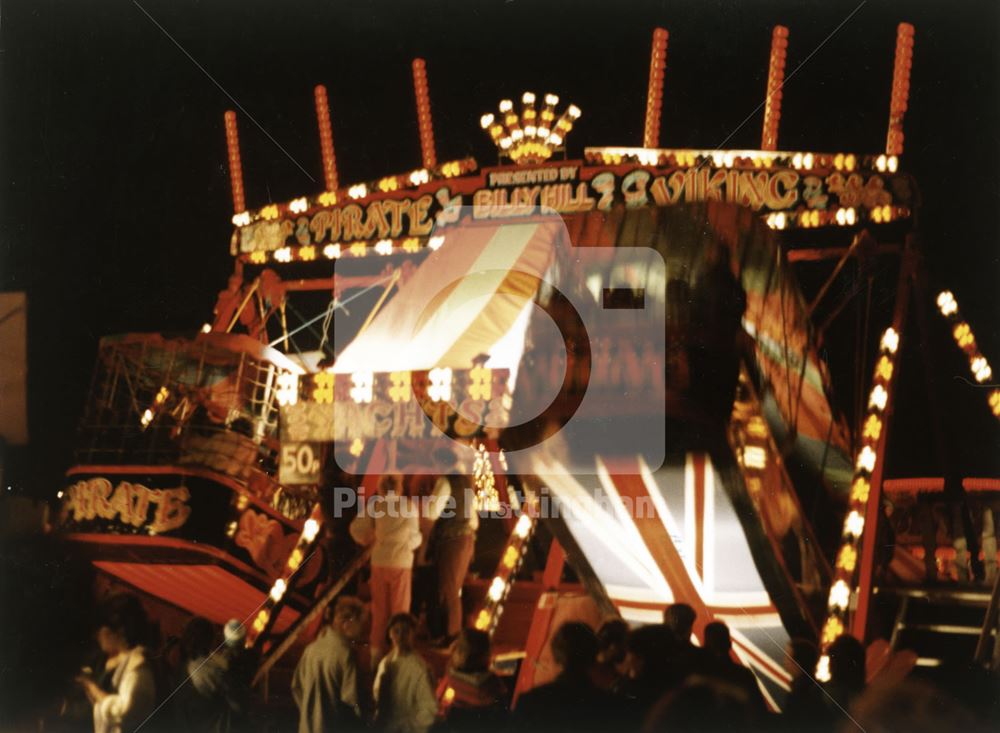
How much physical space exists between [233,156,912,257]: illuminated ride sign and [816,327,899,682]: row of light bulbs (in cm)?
89

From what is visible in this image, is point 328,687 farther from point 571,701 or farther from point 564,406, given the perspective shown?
point 564,406

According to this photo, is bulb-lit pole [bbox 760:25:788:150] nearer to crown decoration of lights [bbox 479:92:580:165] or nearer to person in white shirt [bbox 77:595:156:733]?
crown decoration of lights [bbox 479:92:580:165]

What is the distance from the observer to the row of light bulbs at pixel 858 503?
5465 millimetres

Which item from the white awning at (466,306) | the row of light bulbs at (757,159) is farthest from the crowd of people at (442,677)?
the row of light bulbs at (757,159)

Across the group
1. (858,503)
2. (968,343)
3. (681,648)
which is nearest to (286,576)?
(681,648)

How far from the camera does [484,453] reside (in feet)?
20.6

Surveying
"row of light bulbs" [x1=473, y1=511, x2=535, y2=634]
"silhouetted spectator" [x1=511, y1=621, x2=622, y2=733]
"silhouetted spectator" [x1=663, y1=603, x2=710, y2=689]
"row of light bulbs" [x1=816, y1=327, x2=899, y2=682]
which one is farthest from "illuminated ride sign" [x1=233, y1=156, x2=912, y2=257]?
"silhouetted spectator" [x1=511, y1=621, x2=622, y2=733]

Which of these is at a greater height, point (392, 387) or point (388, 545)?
point (392, 387)

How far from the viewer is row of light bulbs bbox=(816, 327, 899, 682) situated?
5.46 meters

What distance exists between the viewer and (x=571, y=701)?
17.9ft

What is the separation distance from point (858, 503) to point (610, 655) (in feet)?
5.57

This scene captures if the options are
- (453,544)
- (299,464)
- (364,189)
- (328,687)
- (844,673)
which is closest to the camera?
(844,673)

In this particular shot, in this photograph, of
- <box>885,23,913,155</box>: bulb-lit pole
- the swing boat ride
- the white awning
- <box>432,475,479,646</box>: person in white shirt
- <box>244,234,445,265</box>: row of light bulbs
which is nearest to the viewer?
the swing boat ride

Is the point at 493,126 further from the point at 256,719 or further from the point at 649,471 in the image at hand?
the point at 256,719
